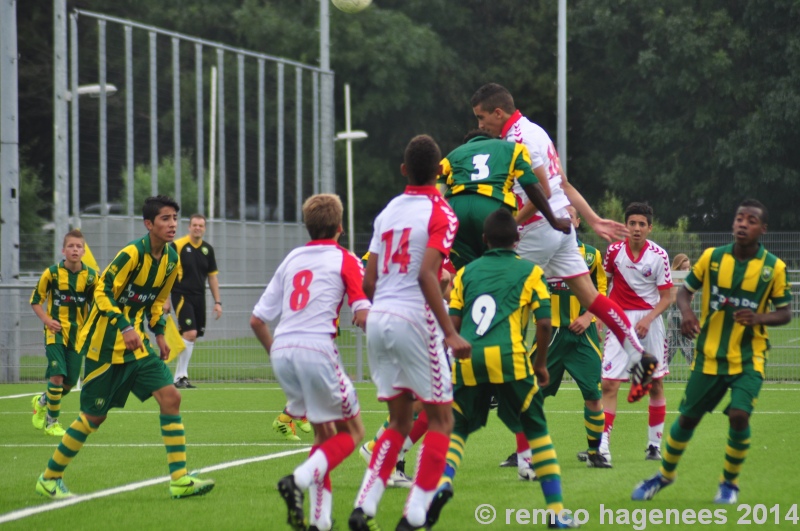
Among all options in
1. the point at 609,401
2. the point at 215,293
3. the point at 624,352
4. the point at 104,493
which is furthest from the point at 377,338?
the point at 215,293

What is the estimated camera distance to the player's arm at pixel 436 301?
6.43 metres

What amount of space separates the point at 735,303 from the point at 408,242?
87.4 inches

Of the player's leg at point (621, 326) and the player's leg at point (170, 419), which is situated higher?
the player's leg at point (621, 326)

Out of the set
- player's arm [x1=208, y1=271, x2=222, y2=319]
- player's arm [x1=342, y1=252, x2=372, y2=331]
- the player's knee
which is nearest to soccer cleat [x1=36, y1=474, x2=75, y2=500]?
player's arm [x1=342, y1=252, x2=372, y2=331]

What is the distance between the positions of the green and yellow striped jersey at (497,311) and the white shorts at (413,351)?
34cm

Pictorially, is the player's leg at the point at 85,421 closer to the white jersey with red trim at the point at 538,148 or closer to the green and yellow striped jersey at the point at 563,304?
the white jersey with red trim at the point at 538,148

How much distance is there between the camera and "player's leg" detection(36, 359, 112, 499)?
27.7 ft

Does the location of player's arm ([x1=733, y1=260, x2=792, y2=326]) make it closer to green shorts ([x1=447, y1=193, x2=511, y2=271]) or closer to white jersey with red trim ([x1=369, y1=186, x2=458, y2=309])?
green shorts ([x1=447, y1=193, x2=511, y2=271])

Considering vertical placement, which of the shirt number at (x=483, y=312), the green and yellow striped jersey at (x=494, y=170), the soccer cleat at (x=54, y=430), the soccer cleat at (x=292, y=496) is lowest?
the soccer cleat at (x=54, y=430)

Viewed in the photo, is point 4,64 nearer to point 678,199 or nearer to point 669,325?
point 669,325

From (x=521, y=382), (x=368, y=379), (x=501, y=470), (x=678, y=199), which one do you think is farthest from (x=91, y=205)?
(x=678, y=199)

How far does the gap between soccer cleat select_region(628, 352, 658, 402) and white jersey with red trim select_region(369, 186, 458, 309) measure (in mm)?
1867

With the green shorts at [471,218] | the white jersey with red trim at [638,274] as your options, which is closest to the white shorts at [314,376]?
the green shorts at [471,218]

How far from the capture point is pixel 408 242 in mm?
6668
